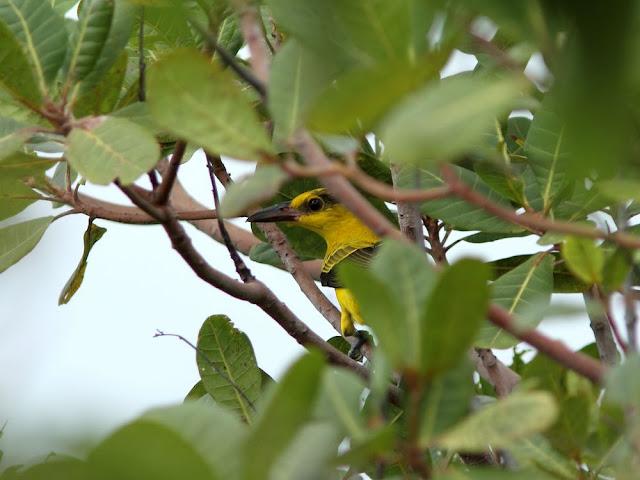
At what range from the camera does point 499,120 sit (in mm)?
2531

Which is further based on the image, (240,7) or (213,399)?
(213,399)

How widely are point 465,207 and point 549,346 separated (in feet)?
5.24

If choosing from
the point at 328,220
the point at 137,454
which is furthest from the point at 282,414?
the point at 328,220

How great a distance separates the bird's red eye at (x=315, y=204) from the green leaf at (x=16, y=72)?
408cm

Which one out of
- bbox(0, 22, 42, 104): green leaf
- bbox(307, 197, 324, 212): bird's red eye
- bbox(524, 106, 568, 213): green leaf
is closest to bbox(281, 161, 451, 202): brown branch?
bbox(0, 22, 42, 104): green leaf

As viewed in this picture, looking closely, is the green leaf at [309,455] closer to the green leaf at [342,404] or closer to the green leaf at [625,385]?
the green leaf at [342,404]

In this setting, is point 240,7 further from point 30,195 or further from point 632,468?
point 30,195

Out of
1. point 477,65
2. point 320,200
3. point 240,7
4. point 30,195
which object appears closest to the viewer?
point 240,7

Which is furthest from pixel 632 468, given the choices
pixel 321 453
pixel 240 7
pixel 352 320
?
pixel 352 320

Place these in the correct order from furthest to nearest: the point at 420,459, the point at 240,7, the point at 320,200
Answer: the point at 320,200 → the point at 240,7 → the point at 420,459

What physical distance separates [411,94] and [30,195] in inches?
60.4

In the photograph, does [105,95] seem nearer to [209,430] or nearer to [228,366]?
[228,366]

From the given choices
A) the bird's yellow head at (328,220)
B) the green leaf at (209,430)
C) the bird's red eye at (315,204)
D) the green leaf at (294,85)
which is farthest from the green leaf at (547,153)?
the bird's red eye at (315,204)

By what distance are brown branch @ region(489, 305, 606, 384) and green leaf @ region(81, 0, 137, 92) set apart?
1.08m
